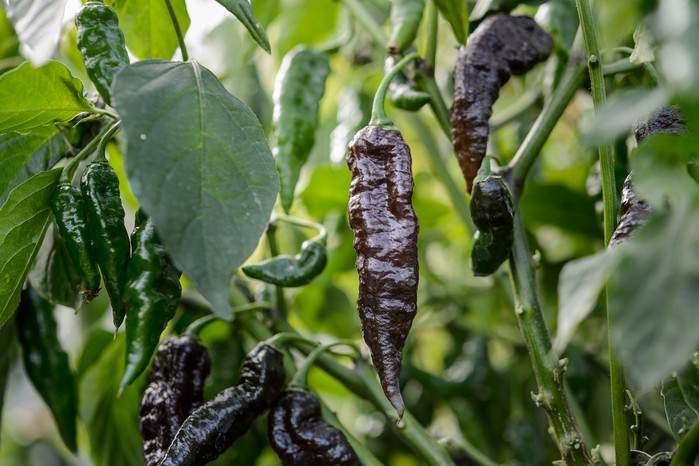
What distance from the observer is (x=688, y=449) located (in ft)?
1.91

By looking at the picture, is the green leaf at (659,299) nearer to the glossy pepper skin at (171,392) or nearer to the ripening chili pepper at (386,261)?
the ripening chili pepper at (386,261)

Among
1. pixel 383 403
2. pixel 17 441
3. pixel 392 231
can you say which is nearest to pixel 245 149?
pixel 392 231

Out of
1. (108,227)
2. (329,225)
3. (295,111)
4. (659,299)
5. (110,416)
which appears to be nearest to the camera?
(659,299)

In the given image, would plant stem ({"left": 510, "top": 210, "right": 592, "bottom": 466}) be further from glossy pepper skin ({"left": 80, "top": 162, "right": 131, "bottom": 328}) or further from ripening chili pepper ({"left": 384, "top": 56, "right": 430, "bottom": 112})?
glossy pepper skin ({"left": 80, "top": 162, "right": 131, "bottom": 328})

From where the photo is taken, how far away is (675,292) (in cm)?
41

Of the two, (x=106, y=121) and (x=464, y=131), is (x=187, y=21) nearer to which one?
(x=106, y=121)

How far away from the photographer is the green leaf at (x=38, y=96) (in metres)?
0.71

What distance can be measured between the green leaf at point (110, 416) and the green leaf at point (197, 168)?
0.61 meters

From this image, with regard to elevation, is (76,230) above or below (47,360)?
above

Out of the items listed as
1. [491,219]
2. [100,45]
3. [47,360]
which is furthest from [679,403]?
[47,360]

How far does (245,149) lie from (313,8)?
880 millimetres

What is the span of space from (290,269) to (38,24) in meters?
0.37

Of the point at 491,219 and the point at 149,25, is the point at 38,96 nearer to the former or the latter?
the point at 149,25

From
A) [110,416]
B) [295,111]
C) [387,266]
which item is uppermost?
[295,111]
